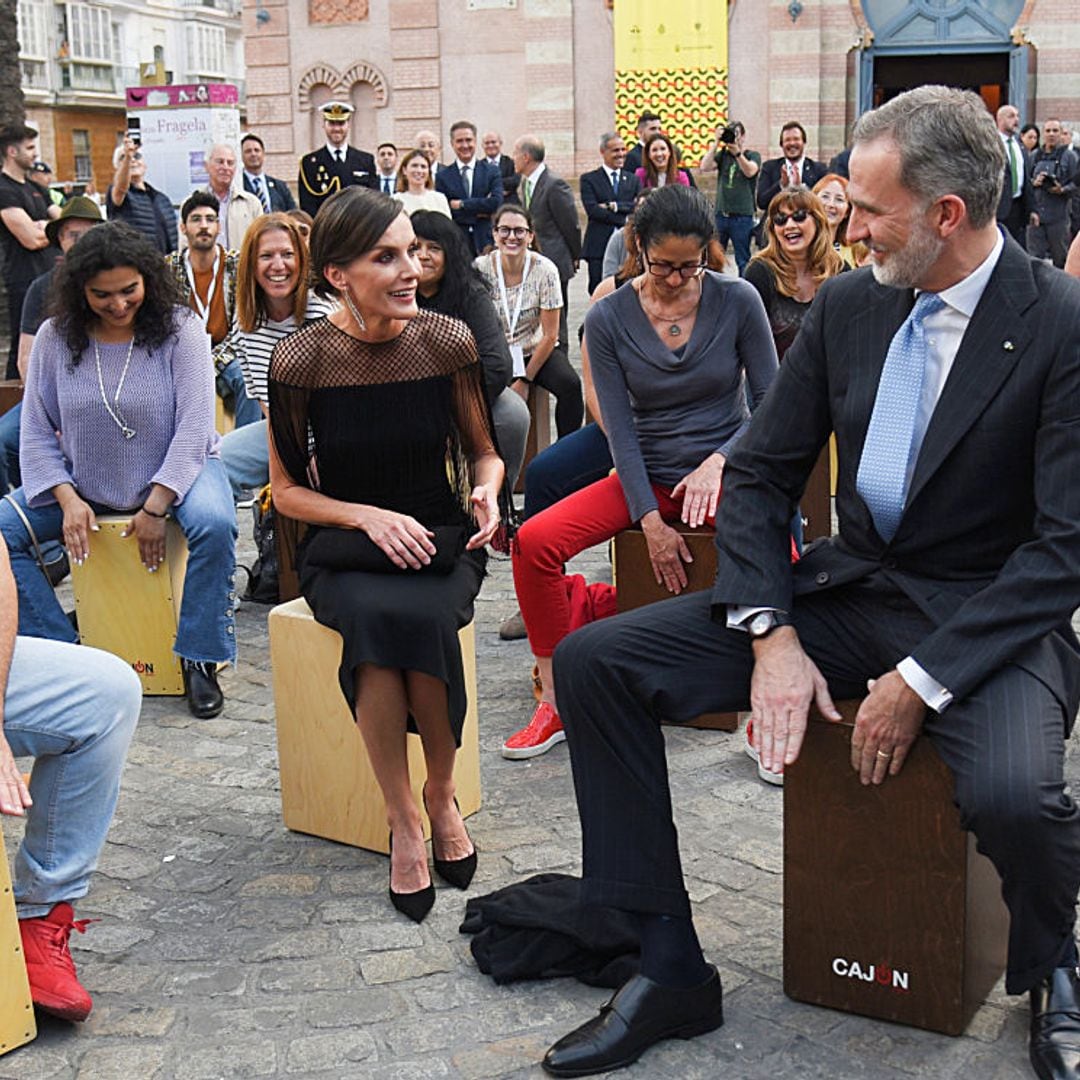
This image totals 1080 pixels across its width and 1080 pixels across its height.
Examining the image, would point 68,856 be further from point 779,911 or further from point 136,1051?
point 779,911

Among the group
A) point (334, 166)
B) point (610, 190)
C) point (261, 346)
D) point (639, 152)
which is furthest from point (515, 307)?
point (639, 152)

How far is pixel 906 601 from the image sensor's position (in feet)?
9.99

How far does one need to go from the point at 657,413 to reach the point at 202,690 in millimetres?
1742

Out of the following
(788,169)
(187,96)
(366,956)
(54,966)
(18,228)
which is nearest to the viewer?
(54,966)

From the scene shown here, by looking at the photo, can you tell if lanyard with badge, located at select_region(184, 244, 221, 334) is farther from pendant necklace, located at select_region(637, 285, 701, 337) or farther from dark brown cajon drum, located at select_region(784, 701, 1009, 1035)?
dark brown cajon drum, located at select_region(784, 701, 1009, 1035)

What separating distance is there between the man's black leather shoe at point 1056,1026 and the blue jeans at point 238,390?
464 centimetres

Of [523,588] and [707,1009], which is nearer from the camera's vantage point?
[707,1009]

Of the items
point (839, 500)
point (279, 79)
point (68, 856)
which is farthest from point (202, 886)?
point (279, 79)

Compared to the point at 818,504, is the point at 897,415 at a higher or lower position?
higher

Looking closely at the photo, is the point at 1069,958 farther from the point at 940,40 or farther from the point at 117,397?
the point at 940,40

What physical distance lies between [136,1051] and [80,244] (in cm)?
289

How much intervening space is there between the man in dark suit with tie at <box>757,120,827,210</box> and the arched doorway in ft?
32.5

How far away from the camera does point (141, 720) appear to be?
5.11 metres

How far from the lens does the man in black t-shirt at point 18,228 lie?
916 centimetres
